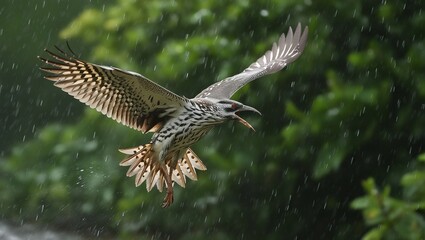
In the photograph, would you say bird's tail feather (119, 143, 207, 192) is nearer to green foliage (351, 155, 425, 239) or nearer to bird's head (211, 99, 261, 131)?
bird's head (211, 99, 261, 131)

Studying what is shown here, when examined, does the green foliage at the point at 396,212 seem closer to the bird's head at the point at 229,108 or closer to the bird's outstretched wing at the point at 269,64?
the bird's outstretched wing at the point at 269,64

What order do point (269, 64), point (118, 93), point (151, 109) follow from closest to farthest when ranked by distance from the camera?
point (118, 93), point (151, 109), point (269, 64)

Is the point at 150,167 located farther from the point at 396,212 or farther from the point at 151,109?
the point at 396,212

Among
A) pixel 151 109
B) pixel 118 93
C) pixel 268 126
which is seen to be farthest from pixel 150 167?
pixel 268 126

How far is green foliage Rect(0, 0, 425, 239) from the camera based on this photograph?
6.07 meters

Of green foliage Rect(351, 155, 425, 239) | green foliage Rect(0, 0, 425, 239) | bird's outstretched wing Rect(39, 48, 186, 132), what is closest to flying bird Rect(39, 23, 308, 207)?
bird's outstretched wing Rect(39, 48, 186, 132)

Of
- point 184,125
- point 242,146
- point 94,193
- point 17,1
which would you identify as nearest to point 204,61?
point 242,146

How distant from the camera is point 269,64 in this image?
5.50 m

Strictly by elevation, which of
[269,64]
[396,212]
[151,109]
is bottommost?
[396,212]

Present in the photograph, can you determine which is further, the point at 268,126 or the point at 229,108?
the point at 268,126

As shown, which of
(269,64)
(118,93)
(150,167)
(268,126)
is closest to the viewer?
(118,93)

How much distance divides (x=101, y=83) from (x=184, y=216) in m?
2.00

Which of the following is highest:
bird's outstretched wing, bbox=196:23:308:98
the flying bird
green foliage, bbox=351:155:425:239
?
bird's outstretched wing, bbox=196:23:308:98

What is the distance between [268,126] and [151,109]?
1622mm
